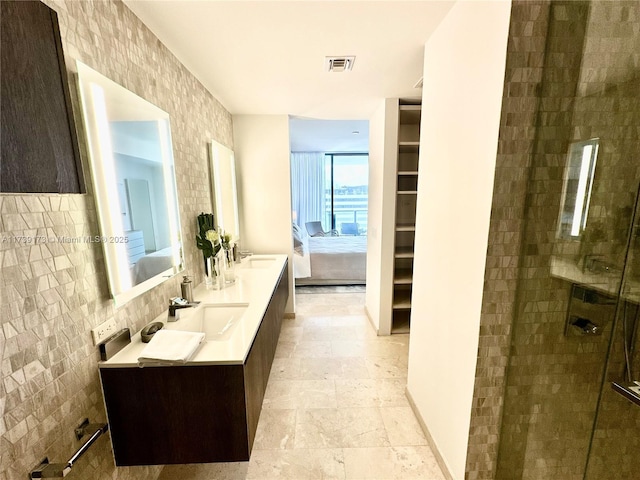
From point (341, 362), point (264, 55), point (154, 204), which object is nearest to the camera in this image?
point (154, 204)

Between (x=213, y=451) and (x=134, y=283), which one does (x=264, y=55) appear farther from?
(x=213, y=451)

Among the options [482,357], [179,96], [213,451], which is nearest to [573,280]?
[482,357]

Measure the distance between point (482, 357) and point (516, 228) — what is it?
0.61 metres

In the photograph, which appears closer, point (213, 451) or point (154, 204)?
point (213, 451)

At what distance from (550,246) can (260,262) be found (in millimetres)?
2498

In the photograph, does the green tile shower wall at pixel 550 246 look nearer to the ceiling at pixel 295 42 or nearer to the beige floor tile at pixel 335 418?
the beige floor tile at pixel 335 418

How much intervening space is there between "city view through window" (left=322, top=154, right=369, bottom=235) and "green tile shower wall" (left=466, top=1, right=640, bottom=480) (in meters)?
6.47

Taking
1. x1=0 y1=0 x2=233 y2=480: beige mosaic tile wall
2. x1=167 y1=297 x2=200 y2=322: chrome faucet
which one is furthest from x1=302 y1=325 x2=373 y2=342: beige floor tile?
x1=0 y1=0 x2=233 y2=480: beige mosaic tile wall

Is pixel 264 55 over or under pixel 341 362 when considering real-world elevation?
over

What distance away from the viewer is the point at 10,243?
81 cm

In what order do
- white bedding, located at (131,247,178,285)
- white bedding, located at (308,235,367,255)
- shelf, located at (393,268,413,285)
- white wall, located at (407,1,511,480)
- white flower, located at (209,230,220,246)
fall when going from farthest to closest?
white bedding, located at (308,235,367,255), shelf, located at (393,268,413,285), white flower, located at (209,230,220,246), white bedding, located at (131,247,178,285), white wall, located at (407,1,511,480)

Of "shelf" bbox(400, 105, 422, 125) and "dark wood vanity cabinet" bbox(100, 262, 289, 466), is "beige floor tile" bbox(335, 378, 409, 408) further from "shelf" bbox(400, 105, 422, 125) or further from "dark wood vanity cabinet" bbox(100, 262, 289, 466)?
"shelf" bbox(400, 105, 422, 125)

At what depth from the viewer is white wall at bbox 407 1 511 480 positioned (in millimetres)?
1161

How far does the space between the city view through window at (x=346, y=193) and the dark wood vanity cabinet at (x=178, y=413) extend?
6.80 m
